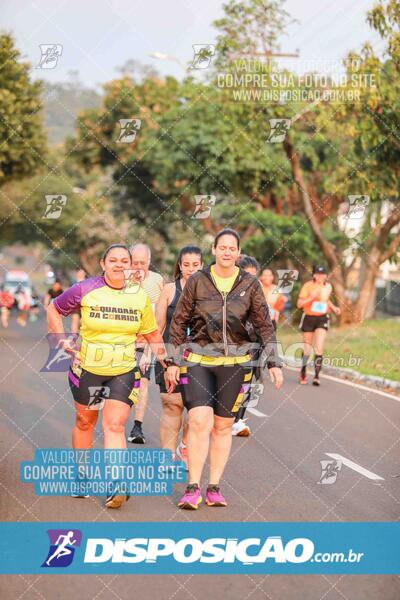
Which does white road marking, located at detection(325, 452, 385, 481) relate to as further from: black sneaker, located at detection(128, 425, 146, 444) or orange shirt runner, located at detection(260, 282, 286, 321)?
orange shirt runner, located at detection(260, 282, 286, 321)

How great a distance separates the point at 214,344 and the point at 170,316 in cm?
137

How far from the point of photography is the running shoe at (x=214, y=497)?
7.84 metres

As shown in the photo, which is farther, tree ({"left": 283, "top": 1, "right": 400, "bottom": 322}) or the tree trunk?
the tree trunk

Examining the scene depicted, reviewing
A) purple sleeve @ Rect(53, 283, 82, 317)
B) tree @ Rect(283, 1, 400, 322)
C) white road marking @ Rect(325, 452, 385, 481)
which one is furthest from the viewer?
tree @ Rect(283, 1, 400, 322)

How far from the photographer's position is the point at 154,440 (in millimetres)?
10719

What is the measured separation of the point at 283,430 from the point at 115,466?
166 inches

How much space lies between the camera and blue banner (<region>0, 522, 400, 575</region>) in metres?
6.30

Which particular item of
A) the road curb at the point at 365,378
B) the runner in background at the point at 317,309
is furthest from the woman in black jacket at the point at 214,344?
the runner in background at the point at 317,309

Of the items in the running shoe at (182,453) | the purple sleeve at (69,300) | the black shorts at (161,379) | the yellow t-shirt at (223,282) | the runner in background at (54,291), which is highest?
the yellow t-shirt at (223,282)

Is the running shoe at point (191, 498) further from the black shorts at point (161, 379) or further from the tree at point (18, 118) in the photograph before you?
the tree at point (18, 118)

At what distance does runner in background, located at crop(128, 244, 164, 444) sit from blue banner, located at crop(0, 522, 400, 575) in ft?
8.46

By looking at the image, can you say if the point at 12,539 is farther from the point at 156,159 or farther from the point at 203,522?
the point at 156,159

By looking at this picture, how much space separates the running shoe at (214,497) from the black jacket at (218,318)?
0.98m

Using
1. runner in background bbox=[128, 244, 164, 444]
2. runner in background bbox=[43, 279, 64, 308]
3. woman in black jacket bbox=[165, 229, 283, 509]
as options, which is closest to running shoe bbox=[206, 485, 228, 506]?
woman in black jacket bbox=[165, 229, 283, 509]
